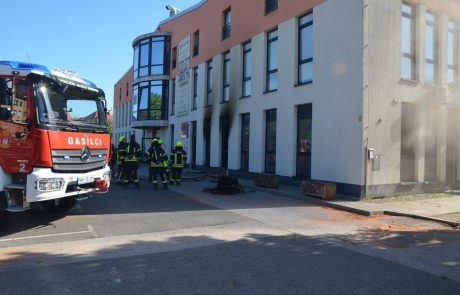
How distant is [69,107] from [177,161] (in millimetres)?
7912

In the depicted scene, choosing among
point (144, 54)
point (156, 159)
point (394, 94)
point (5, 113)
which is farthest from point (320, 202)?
point (144, 54)

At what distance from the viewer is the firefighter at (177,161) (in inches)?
627

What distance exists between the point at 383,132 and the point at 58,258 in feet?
34.2

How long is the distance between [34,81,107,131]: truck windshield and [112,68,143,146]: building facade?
2950cm

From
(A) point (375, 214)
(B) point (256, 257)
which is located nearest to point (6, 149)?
(B) point (256, 257)

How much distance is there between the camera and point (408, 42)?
14.3 m

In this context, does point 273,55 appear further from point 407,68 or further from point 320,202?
point 320,202

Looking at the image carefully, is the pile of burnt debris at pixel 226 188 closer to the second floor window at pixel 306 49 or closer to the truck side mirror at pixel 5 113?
the second floor window at pixel 306 49

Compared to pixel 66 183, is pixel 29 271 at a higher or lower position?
lower

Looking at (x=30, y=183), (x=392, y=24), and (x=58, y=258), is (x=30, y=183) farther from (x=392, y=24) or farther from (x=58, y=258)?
(x=392, y=24)

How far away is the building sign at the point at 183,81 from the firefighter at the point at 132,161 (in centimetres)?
1122

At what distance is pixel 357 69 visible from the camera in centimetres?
1293

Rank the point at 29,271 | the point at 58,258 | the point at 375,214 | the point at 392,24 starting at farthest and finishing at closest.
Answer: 1. the point at 392,24
2. the point at 375,214
3. the point at 58,258
4. the point at 29,271

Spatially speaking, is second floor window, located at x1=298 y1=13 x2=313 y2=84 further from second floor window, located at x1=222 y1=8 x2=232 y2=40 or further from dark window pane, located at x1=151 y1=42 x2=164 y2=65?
dark window pane, located at x1=151 y1=42 x2=164 y2=65
